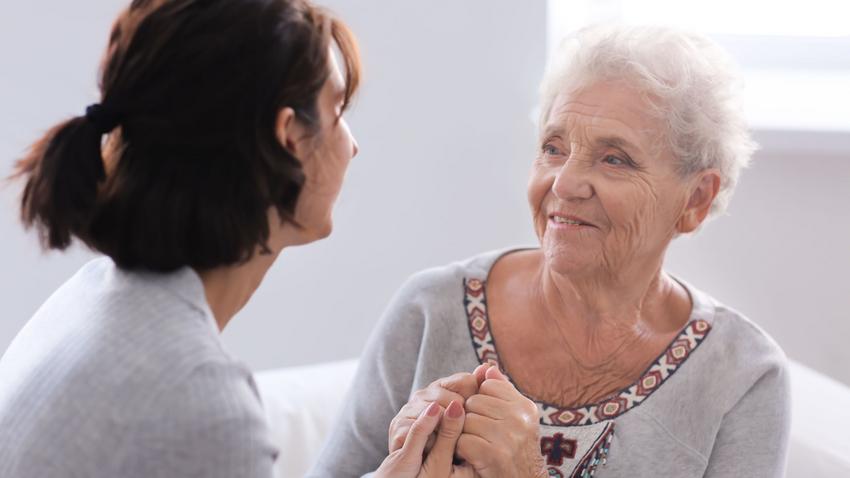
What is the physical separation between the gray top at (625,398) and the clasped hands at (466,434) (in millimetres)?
144

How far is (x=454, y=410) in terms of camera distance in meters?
1.51

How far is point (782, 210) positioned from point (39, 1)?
172 centimetres

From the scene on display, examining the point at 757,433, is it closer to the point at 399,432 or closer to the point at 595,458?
the point at 595,458

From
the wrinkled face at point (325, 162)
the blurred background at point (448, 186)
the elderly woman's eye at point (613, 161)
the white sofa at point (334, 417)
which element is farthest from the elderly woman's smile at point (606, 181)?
the blurred background at point (448, 186)

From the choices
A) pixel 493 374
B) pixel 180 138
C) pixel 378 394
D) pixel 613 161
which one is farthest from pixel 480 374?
pixel 180 138

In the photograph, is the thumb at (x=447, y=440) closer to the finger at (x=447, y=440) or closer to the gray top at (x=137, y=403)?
the finger at (x=447, y=440)

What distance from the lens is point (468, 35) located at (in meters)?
2.70

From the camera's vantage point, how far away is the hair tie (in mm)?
1153

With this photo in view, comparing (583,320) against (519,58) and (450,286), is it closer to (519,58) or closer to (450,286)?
(450,286)

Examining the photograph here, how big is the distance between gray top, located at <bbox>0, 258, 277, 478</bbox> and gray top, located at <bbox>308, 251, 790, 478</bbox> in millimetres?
586

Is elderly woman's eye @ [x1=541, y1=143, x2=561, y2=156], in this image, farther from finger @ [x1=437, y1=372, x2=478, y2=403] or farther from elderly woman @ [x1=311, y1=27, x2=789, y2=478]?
finger @ [x1=437, y1=372, x2=478, y2=403]

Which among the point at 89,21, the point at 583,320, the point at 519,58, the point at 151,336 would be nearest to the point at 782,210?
the point at 519,58

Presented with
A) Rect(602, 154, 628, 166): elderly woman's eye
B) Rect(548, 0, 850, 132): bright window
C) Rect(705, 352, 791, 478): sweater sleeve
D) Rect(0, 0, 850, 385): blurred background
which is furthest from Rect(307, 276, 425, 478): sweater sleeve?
Rect(548, 0, 850, 132): bright window

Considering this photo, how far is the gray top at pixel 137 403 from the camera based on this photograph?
108cm
